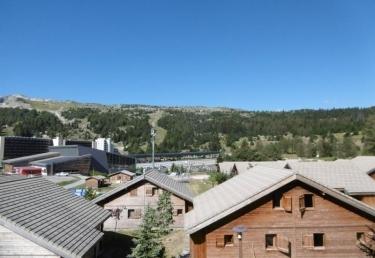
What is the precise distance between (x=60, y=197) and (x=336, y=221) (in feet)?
51.6

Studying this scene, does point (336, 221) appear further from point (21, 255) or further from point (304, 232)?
point (21, 255)

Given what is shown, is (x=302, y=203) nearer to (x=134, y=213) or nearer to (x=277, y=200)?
(x=277, y=200)

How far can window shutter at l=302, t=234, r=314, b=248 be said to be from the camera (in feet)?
75.2

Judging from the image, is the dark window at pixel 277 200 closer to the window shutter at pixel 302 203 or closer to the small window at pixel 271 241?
the window shutter at pixel 302 203

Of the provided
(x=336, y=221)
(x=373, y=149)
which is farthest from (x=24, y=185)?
(x=373, y=149)

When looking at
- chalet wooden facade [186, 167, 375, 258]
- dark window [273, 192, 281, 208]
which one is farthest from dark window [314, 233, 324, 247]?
dark window [273, 192, 281, 208]

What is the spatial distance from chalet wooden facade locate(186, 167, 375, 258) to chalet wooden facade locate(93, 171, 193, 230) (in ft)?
53.4

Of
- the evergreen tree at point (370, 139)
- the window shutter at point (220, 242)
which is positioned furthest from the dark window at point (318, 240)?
the evergreen tree at point (370, 139)

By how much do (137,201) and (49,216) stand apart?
19842 mm

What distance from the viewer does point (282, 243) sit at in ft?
74.7

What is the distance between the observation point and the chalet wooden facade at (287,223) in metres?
22.5

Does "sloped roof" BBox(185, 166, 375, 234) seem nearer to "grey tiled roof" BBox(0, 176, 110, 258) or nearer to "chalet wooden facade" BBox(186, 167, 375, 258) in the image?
"chalet wooden facade" BBox(186, 167, 375, 258)

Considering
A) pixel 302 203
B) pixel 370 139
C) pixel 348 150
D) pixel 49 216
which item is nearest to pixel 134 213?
pixel 49 216

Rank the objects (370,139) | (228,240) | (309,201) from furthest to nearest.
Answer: (370,139) → (309,201) → (228,240)
